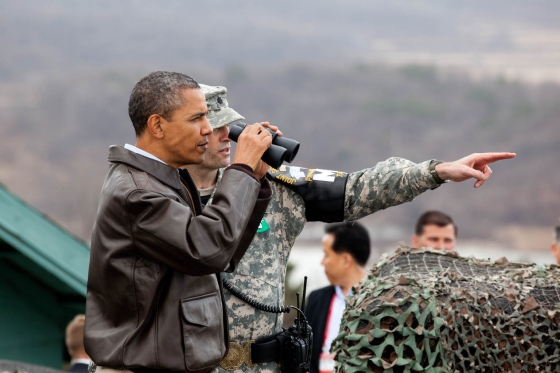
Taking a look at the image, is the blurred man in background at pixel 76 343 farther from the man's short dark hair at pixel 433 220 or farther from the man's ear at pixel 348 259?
the man's short dark hair at pixel 433 220

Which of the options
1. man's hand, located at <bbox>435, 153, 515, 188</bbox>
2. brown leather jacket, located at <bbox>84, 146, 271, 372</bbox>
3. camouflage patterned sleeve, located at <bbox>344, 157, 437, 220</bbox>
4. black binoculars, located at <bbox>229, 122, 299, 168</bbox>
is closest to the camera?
brown leather jacket, located at <bbox>84, 146, 271, 372</bbox>

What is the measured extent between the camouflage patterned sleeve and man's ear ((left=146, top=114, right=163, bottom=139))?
0.96m

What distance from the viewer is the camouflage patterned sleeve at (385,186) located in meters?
3.32

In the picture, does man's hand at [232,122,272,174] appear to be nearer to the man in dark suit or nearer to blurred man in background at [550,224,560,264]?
the man in dark suit

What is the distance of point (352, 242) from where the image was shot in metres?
5.80

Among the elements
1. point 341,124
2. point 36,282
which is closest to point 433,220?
point 36,282

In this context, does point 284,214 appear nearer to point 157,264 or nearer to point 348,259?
point 157,264

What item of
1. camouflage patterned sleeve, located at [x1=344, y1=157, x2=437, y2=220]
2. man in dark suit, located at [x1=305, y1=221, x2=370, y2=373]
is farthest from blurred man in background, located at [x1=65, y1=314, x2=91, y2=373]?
camouflage patterned sleeve, located at [x1=344, y1=157, x2=437, y2=220]

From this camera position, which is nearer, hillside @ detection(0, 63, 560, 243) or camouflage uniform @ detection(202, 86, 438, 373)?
camouflage uniform @ detection(202, 86, 438, 373)

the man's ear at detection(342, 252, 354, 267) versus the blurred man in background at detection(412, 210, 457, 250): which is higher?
the blurred man in background at detection(412, 210, 457, 250)

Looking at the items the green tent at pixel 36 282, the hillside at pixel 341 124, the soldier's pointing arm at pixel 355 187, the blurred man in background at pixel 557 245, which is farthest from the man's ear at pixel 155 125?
the hillside at pixel 341 124

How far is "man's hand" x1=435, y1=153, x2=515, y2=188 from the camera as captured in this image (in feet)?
10.4

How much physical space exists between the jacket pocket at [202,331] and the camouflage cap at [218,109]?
90 centimetres

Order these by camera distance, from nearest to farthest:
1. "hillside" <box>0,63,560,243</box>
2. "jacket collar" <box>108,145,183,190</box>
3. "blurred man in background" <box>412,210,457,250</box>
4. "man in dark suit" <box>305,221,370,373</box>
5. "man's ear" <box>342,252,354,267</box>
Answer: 1. "jacket collar" <box>108,145,183,190</box>
2. "man in dark suit" <box>305,221,370,373</box>
3. "man's ear" <box>342,252,354,267</box>
4. "blurred man in background" <box>412,210,457,250</box>
5. "hillside" <box>0,63,560,243</box>
